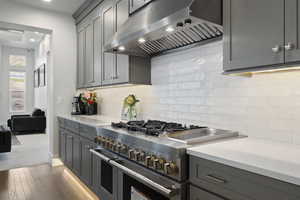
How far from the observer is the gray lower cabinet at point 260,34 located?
1.17m

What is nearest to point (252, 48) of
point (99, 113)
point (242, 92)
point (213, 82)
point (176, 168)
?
point (242, 92)

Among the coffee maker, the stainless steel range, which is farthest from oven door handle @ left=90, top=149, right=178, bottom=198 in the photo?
the coffee maker

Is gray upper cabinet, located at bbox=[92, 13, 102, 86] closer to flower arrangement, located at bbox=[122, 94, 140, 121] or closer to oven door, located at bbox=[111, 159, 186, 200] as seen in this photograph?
flower arrangement, located at bbox=[122, 94, 140, 121]

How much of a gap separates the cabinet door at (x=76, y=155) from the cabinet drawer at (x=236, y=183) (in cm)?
205

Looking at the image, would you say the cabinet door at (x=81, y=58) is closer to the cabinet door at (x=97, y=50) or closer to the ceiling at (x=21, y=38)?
the cabinet door at (x=97, y=50)

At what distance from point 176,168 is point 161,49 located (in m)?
1.50

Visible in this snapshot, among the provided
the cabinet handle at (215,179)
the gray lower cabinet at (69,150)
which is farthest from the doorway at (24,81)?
the cabinet handle at (215,179)

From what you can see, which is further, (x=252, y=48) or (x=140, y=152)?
(x=140, y=152)

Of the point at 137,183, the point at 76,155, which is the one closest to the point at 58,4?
the point at 76,155

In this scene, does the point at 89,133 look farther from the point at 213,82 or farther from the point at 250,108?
the point at 250,108

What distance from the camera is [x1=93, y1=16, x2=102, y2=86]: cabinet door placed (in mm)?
3340

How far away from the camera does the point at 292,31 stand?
3.83ft

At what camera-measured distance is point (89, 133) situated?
104 inches

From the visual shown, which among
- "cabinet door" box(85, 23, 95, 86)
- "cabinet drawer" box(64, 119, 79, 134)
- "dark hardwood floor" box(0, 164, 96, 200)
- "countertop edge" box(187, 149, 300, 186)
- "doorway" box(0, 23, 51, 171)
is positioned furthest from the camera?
"doorway" box(0, 23, 51, 171)
